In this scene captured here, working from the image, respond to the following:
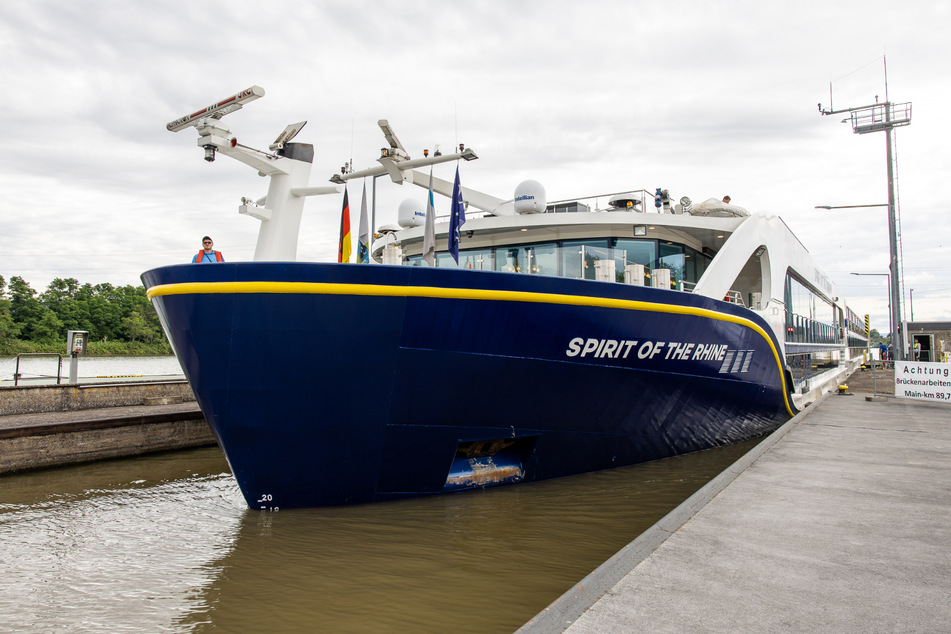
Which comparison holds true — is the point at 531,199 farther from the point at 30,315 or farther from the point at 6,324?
the point at 30,315

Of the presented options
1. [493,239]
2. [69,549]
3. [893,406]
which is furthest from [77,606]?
[893,406]

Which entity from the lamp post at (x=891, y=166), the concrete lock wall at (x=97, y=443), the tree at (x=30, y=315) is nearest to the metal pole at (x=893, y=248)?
the lamp post at (x=891, y=166)

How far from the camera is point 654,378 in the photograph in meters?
7.10

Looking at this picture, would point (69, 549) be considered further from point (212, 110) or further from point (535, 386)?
point (212, 110)

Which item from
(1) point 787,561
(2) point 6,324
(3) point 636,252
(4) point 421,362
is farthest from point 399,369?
(2) point 6,324

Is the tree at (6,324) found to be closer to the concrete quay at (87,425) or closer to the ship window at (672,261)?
the concrete quay at (87,425)

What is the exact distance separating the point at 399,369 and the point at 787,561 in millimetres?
3332

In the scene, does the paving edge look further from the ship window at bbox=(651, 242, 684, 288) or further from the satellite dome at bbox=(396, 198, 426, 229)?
the satellite dome at bbox=(396, 198, 426, 229)

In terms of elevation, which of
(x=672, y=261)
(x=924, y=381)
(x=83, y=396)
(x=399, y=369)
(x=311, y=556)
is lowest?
(x=311, y=556)

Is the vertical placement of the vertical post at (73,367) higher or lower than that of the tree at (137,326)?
lower

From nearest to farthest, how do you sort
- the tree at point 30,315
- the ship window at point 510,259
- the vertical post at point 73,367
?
the ship window at point 510,259 < the vertical post at point 73,367 < the tree at point 30,315

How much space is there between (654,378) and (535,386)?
169cm

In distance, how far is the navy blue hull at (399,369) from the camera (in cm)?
541

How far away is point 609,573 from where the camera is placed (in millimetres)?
3275
